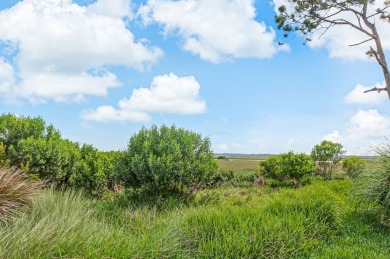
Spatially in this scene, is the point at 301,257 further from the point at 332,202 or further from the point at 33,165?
the point at 33,165

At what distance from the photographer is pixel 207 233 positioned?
17.5 ft

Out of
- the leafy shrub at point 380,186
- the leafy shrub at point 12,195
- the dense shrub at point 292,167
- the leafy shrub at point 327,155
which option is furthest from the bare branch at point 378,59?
the leafy shrub at point 12,195

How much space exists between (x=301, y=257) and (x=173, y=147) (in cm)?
389

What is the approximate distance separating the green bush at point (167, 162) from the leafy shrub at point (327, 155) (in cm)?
915

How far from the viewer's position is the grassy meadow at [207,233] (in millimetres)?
4125

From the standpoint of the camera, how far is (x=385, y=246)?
18.5 feet

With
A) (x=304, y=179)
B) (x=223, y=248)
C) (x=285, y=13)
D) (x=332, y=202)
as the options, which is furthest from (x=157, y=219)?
(x=285, y=13)

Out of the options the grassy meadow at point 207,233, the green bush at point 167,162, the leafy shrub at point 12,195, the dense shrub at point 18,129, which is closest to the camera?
the grassy meadow at point 207,233

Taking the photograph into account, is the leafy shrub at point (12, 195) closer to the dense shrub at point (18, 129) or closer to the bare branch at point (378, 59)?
the dense shrub at point (18, 129)

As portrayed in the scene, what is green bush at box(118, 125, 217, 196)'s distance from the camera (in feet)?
26.4

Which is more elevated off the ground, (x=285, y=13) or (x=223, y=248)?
(x=285, y=13)

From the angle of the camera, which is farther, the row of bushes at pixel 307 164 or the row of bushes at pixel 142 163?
the row of bushes at pixel 307 164

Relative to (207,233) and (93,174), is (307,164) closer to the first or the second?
(93,174)

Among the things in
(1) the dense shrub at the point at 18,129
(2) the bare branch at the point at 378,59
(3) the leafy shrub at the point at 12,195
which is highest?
(2) the bare branch at the point at 378,59
